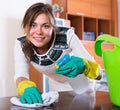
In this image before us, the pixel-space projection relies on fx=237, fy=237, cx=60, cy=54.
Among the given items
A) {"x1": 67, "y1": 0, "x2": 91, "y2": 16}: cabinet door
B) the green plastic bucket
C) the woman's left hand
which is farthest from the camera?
{"x1": 67, "y1": 0, "x2": 91, "y2": 16}: cabinet door

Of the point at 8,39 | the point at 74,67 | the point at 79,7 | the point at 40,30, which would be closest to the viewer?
the point at 74,67

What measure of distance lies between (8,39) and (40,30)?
4.94 feet

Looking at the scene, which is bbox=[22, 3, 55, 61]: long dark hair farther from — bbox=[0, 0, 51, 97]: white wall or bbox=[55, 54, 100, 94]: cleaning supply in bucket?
bbox=[0, 0, 51, 97]: white wall

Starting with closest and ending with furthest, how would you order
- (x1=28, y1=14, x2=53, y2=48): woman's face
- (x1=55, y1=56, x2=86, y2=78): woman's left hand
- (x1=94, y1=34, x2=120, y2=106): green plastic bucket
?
(x1=94, y1=34, x2=120, y2=106): green plastic bucket
(x1=55, y1=56, x2=86, y2=78): woman's left hand
(x1=28, y1=14, x2=53, y2=48): woman's face

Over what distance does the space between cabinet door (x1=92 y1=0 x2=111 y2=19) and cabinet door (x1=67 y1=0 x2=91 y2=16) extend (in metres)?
0.11

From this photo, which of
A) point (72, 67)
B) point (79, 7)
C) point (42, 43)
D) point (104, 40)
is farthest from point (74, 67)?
point (79, 7)

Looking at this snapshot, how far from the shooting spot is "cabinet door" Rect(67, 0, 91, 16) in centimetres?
298

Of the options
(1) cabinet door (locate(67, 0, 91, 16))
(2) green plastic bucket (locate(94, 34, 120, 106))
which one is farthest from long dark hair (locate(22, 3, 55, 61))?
(1) cabinet door (locate(67, 0, 91, 16))

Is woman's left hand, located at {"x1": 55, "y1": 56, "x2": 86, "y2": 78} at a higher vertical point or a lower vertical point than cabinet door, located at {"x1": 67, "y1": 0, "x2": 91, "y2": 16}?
lower

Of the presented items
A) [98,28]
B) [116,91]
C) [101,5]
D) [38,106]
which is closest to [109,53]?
[116,91]

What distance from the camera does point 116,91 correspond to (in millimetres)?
704

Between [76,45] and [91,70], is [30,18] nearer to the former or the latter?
[76,45]

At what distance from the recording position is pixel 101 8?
3367mm

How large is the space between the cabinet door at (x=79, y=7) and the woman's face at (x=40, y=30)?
182 centimetres
